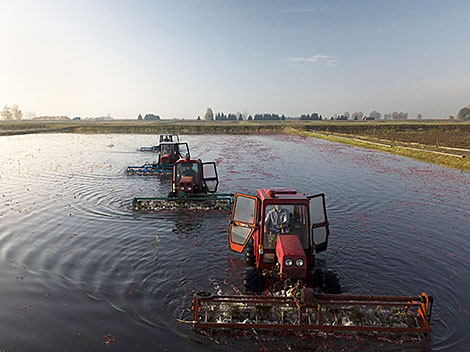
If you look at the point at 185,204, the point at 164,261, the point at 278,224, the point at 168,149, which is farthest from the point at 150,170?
the point at 278,224

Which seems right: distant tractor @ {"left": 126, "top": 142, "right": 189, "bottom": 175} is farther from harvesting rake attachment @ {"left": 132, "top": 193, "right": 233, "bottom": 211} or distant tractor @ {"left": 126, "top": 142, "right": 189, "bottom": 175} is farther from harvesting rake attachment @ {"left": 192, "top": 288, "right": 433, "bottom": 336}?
harvesting rake attachment @ {"left": 192, "top": 288, "right": 433, "bottom": 336}

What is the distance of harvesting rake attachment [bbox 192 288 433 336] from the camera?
5812 mm

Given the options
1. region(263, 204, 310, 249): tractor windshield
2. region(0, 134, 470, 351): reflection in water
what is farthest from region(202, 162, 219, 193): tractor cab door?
region(263, 204, 310, 249): tractor windshield

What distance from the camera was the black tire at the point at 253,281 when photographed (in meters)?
7.00

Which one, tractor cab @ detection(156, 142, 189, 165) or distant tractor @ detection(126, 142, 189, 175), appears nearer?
distant tractor @ detection(126, 142, 189, 175)

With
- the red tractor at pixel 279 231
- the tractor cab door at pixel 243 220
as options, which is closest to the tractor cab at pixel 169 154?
the tractor cab door at pixel 243 220

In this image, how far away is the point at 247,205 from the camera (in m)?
7.94

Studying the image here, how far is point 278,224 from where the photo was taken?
7.39 metres

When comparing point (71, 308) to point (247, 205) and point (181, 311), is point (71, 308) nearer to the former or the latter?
point (181, 311)

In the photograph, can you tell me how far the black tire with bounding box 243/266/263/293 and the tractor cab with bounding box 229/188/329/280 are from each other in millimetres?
292

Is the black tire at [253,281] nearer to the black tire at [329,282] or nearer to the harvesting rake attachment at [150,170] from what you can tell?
the black tire at [329,282]

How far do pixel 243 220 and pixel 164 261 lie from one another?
3.02 meters

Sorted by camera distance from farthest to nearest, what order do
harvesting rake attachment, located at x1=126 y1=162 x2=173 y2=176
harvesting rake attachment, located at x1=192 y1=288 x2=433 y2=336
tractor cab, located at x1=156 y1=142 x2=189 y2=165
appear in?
tractor cab, located at x1=156 y1=142 x2=189 y2=165, harvesting rake attachment, located at x1=126 y1=162 x2=173 y2=176, harvesting rake attachment, located at x1=192 y1=288 x2=433 y2=336

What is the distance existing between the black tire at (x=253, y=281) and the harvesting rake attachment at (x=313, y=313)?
1.71ft
